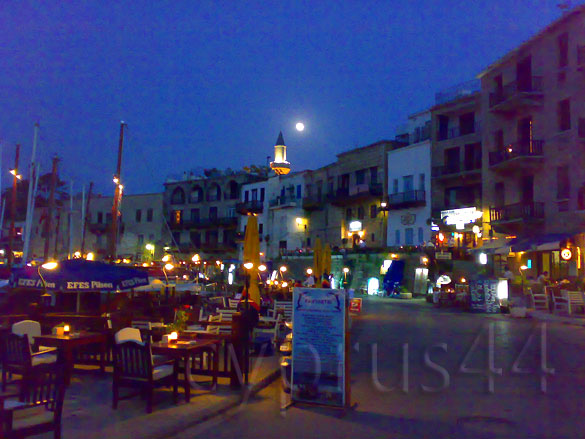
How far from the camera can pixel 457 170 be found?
134 ft

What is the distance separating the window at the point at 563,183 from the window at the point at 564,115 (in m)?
2.15

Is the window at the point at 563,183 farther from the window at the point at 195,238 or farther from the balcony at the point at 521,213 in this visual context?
the window at the point at 195,238

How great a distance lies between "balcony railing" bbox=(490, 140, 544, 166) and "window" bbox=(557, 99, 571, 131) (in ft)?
4.59

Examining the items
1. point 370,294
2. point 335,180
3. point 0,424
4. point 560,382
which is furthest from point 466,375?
point 335,180

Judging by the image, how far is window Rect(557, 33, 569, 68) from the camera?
1152 inches

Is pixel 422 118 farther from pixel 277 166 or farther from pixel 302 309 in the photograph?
pixel 302 309

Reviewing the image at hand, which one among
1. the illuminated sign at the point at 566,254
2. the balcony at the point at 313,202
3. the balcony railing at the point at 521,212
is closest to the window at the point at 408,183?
the balcony at the point at 313,202

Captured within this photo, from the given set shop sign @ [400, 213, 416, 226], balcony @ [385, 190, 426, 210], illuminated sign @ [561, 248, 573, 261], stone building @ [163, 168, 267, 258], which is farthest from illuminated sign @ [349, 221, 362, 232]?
illuminated sign @ [561, 248, 573, 261]

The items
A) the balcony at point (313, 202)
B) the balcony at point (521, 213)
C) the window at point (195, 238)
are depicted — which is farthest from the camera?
the window at point (195, 238)

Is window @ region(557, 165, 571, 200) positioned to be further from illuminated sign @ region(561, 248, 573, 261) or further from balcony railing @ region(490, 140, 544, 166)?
illuminated sign @ region(561, 248, 573, 261)

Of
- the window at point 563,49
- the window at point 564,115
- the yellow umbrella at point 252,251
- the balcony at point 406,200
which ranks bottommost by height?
the yellow umbrella at point 252,251

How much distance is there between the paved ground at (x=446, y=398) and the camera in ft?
22.6

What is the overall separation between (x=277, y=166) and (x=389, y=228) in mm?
34378

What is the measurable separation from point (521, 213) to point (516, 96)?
21.2 ft
